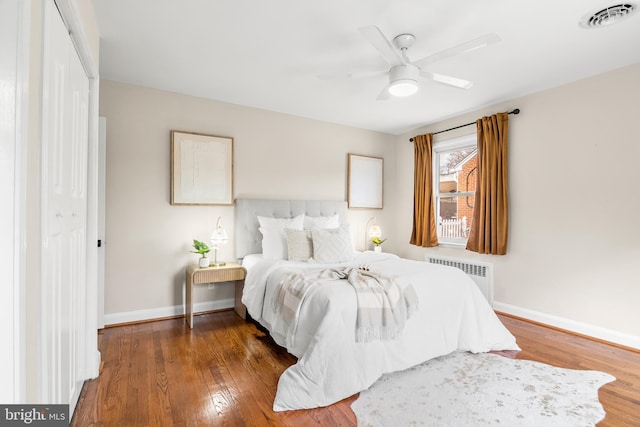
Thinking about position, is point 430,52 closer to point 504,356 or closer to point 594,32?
point 594,32

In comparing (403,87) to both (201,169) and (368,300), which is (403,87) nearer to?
(368,300)

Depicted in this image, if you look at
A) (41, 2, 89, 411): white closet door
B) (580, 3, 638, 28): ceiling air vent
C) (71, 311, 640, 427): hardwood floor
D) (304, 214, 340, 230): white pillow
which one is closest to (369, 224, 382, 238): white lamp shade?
(304, 214, 340, 230): white pillow

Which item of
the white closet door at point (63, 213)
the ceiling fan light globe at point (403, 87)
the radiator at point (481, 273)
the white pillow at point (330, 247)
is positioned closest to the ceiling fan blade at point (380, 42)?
the ceiling fan light globe at point (403, 87)

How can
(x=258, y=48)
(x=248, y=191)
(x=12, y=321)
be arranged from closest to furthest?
(x=12, y=321), (x=258, y=48), (x=248, y=191)

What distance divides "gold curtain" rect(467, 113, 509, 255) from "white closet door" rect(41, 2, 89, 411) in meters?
3.92

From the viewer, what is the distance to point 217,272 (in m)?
3.39

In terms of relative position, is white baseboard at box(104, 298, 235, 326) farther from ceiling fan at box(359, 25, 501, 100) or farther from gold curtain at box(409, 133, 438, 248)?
ceiling fan at box(359, 25, 501, 100)

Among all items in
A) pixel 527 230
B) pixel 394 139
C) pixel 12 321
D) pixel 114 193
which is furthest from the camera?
pixel 394 139

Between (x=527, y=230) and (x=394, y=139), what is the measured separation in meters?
2.53

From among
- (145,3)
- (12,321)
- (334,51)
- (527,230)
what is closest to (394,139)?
(527,230)

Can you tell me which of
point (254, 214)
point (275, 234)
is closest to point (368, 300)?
point (275, 234)

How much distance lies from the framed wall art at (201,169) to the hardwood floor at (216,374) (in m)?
1.38

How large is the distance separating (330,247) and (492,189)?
2.06 meters

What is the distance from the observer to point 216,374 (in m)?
2.33
